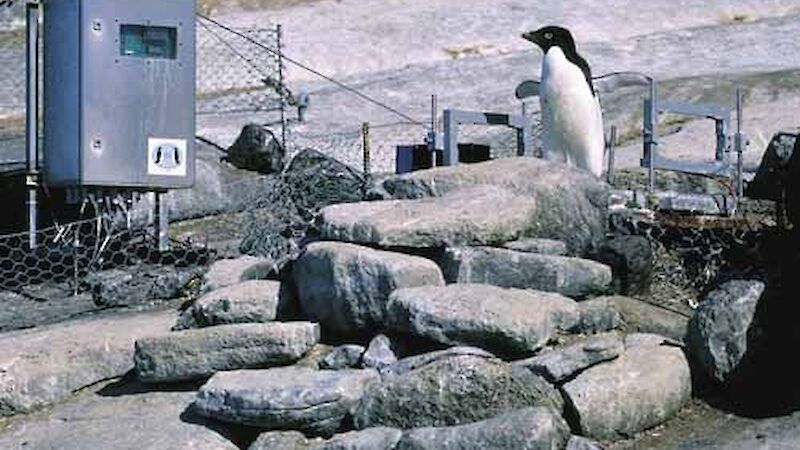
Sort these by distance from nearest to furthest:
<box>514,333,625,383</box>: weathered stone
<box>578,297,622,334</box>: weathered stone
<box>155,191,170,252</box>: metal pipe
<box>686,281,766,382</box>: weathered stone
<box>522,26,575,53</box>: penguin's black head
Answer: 1. <box>514,333,625,383</box>: weathered stone
2. <box>686,281,766,382</box>: weathered stone
3. <box>578,297,622,334</box>: weathered stone
4. <box>155,191,170,252</box>: metal pipe
5. <box>522,26,575,53</box>: penguin's black head

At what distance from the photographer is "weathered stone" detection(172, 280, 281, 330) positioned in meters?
6.20

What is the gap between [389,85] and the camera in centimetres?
1745

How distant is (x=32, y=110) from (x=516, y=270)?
3.41m

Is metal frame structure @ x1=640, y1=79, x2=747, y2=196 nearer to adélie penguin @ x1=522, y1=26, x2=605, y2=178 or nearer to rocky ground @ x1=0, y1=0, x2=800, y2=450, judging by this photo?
adélie penguin @ x1=522, y1=26, x2=605, y2=178

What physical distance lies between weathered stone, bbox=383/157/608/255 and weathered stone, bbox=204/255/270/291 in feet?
2.22

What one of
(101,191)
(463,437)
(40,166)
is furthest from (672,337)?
(40,166)

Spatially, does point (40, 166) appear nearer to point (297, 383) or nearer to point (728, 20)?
point (297, 383)

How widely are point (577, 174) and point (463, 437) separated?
190cm

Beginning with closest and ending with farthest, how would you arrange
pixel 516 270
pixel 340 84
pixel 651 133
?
pixel 516 270 < pixel 651 133 < pixel 340 84

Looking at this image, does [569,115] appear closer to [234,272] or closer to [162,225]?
[162,225]

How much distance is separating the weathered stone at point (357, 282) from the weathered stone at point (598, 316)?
0.57 m

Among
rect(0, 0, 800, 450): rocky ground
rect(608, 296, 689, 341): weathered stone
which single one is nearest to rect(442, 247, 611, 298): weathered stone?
rect(0, 0, 800, 450): rocky ground

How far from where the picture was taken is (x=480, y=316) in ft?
18.4

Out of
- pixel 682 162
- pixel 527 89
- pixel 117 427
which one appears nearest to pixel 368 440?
pixel 117 427
